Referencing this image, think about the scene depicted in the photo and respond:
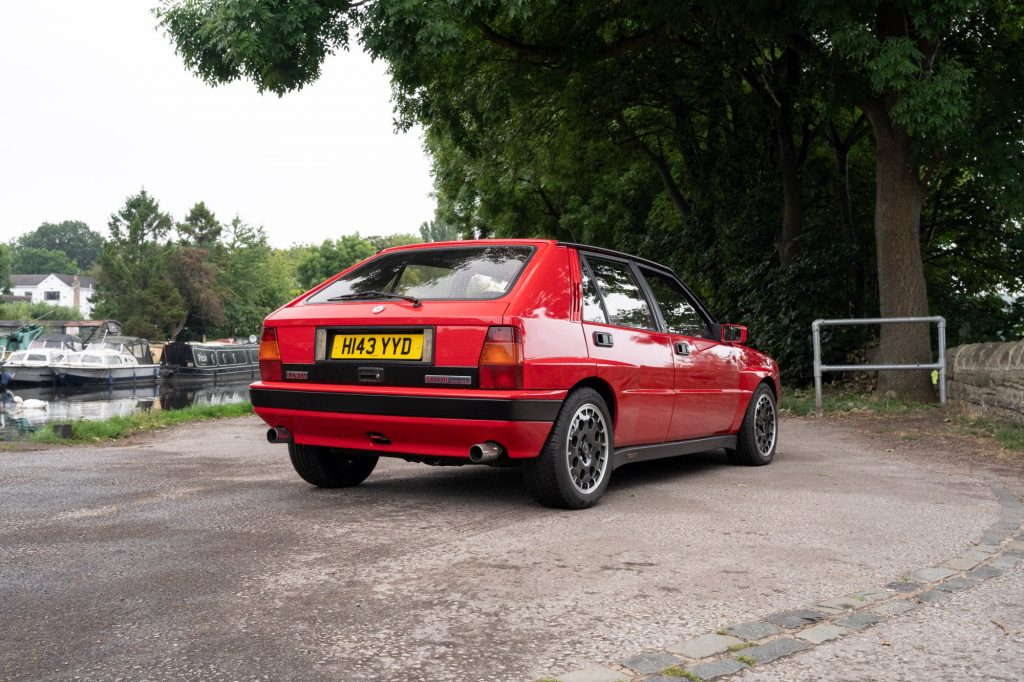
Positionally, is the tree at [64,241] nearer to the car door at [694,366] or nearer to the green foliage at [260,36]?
the green foliage at [260,36]

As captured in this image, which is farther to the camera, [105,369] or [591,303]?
[105,369]

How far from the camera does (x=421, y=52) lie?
1341 cm

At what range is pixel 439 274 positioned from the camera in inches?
227

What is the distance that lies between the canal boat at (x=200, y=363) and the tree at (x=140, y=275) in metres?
20.0

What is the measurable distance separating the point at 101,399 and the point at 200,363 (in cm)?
1453

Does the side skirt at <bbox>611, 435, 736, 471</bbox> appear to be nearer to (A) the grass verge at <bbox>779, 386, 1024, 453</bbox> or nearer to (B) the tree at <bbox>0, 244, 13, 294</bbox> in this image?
(A) the grass verge at <bbox>779, 386, 1024, 453</bbox>

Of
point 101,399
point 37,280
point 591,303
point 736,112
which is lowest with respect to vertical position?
point 101,399

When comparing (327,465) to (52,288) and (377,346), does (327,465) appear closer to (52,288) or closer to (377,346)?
(377,346)

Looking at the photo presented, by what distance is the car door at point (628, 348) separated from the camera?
5.86 m

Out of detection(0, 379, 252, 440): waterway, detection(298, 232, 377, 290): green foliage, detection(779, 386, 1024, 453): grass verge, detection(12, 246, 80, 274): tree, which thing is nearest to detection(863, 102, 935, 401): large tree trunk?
detection(779, 386, 1024, 453): grass verge

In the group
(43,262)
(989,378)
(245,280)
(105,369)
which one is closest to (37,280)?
(43,262)

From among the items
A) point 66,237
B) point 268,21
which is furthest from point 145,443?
point 66,237

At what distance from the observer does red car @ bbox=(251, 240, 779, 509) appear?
203 inches

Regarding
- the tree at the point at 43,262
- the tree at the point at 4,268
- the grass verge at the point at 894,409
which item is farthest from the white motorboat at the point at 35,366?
the tree at the point at 43,262
